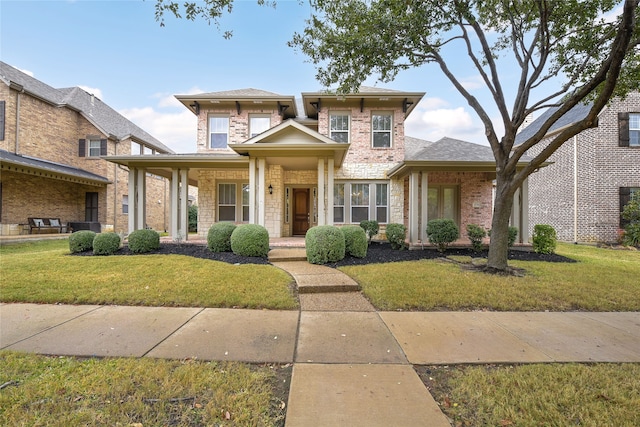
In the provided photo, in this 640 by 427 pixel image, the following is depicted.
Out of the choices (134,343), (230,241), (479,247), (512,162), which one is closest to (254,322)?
(134,343)

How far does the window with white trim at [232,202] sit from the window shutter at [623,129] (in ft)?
57.0

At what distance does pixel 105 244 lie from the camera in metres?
8.32

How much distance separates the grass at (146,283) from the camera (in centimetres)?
459

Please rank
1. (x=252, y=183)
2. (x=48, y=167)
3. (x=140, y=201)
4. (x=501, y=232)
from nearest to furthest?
(x=501, y=232) → (x=252, y=183) → (x=140, y=201) → (x=48, y=167)

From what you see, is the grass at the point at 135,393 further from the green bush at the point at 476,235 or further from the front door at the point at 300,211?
the front door at the point at 300,211

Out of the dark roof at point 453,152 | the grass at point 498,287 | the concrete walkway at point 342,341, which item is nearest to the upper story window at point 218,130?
the dark roof at point 453,152

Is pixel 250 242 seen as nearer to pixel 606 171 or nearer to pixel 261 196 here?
pixel 261 196

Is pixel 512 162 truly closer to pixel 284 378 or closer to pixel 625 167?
pixel 284 378

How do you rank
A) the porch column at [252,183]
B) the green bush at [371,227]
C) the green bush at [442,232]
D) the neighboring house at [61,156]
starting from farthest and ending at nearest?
the neighboring house at [61,156] → the green bush at [371,227] → the porch column at [252,183] → the green bush at [442,232]

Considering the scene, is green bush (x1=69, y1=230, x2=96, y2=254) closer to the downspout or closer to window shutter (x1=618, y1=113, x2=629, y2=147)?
the downspout

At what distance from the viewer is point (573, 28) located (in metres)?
6.84

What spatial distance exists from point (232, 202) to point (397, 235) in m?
7.45

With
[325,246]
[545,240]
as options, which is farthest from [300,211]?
[545,240]

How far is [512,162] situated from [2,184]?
20669mm
